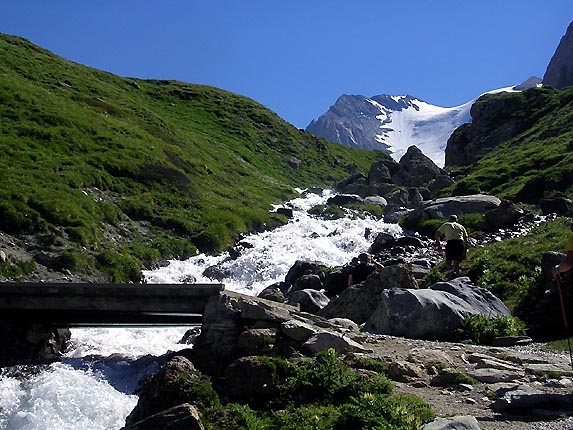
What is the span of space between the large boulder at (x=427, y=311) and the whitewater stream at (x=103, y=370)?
665cm

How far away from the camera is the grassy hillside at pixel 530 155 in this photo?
50.1 meters

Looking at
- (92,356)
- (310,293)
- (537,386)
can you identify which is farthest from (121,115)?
(537,386)

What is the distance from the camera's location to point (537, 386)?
11.8 metres

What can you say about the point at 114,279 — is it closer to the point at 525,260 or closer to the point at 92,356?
the point at 92,356

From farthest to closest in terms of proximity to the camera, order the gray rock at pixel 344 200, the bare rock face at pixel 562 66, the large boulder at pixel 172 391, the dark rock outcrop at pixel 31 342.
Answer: the bare rock face at pixel 562 66 < the gray rock at pixel 344 200 < the dark rock outcrop at pixel 31 342 < the large boulder at pixel 172 391

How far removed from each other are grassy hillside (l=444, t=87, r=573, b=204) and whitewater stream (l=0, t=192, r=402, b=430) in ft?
72.5

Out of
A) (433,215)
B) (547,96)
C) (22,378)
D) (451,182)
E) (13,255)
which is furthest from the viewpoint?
(547,96)

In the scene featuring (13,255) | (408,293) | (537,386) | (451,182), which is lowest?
(537,386)

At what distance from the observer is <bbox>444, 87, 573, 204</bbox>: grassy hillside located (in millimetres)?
50125

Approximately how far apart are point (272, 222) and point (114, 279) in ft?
74.6

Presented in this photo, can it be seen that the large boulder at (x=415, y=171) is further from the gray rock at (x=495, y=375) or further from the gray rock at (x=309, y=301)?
the gray rock at (x=495, y=375)

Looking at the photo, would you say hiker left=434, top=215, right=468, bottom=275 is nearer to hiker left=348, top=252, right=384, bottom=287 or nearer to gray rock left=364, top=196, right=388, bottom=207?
hiker left=348, top=252, right=384, bottom=287

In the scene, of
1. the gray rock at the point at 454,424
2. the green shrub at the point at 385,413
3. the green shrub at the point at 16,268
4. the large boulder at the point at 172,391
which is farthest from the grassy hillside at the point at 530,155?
the gray rock at the point at 454,424

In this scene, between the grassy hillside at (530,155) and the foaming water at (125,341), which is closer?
the foaming water at (125,341)
